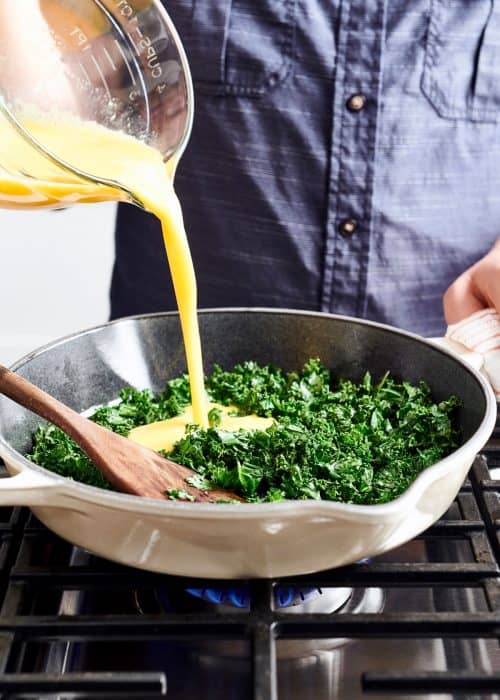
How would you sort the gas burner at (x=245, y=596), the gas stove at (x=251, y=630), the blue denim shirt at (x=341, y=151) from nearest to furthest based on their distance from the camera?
1. the gas stove at (x=251, y=630)
2. the gas burner at (x=245, y=596)
3. the blue denim shirt at (x=341, y=151)

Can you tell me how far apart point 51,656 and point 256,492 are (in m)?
0.31

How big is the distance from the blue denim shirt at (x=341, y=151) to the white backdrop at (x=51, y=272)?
1332mm

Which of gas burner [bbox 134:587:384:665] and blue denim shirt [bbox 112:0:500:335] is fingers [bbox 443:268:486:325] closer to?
blue denim shirt [bbox 112:0:500:335]

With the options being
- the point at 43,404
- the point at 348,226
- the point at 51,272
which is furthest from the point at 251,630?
the point at 51,272

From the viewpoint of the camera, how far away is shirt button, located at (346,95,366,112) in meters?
1.70

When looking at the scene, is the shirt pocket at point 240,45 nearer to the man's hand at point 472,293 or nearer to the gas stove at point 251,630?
the man's hand at point 472,293

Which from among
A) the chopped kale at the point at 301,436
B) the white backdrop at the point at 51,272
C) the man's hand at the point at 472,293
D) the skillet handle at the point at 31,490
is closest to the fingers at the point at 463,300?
the man's hand at the point at 472,293

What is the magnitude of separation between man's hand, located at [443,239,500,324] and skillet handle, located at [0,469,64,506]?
0.84 meters

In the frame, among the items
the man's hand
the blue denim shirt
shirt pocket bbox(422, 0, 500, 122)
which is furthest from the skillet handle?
shirt pocket bbox(422, 0, 500, 122)

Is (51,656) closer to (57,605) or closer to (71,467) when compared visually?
(57,605)

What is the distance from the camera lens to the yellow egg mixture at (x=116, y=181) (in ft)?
3.43

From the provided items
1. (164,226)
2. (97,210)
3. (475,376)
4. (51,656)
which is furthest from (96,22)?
(97,210)

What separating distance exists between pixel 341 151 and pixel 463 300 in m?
0.46

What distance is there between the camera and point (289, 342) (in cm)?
142
